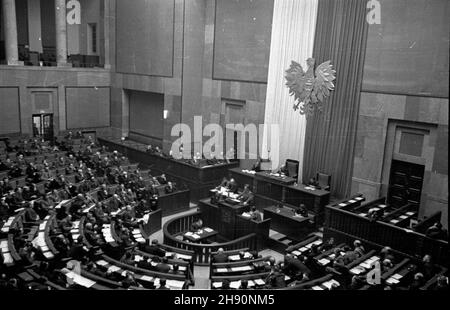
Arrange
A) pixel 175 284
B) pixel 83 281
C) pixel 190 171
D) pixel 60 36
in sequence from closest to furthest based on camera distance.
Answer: pixel 83 281 < pixel 175 284 < pixel 190 171 < pixel 60 36

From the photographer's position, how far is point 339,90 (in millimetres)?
15648

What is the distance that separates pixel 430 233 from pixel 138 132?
1741cm

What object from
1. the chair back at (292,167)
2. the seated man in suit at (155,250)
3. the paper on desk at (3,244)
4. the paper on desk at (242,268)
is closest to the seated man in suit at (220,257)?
the paper on desk at (242,268)

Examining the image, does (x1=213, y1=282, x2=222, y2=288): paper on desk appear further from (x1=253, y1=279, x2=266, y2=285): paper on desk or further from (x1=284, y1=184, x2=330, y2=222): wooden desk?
(x1=284, y1=184, x2=330, y2=222): wooden desk

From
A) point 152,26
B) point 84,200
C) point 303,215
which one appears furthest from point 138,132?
point 303,215

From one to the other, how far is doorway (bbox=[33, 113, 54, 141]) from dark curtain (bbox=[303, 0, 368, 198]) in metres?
14.2

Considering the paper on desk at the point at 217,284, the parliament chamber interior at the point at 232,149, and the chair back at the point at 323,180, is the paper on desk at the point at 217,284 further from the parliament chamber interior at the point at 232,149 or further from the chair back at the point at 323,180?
the chair back at the point at 323,180

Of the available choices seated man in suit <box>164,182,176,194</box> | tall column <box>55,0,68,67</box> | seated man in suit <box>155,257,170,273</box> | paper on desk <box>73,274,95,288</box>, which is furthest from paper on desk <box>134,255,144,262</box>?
tall column <box>55,0,68,67</box>

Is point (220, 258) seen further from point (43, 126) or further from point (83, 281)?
point (43, 126)

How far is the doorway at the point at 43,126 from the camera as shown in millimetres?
22453

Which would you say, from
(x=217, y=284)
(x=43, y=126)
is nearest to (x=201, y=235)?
(x=217, y=284)

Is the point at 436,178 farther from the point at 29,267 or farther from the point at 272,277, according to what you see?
the point at 29,267

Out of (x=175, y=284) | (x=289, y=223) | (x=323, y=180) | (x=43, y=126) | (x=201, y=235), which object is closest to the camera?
(x=175, y=284)

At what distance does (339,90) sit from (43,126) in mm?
15653
